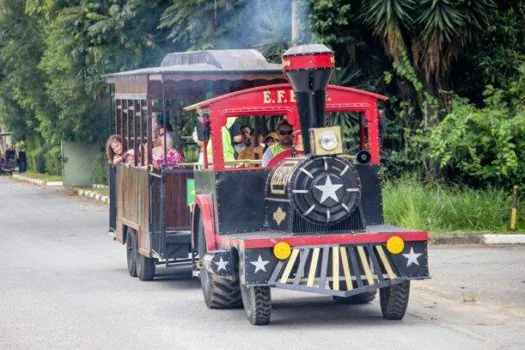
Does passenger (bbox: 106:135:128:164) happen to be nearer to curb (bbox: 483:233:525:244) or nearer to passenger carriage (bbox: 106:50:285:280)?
passenger carriage (bbox: 106:50:285:280)

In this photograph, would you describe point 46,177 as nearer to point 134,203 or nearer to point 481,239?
point 481,239

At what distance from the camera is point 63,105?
33812 mm

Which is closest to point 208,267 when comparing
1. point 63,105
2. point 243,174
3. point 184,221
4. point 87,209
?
point 243,174

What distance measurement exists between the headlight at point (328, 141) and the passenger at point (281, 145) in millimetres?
1192

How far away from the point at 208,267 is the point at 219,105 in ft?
4.95

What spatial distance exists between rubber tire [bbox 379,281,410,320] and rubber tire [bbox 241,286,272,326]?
1016 millimetres

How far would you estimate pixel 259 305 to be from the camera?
10.9m

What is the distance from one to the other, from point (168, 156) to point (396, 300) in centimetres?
443

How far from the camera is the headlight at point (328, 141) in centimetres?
1089

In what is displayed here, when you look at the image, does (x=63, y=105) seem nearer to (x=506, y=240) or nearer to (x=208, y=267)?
(x=506, y=240)

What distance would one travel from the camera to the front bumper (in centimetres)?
1065

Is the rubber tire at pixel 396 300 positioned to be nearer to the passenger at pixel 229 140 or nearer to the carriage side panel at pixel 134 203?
the passenger at pixel 229 140

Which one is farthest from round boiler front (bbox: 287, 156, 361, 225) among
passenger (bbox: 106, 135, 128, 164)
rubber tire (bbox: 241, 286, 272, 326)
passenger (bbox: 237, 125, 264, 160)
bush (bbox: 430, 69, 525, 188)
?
bush (bbox: 430, 69, 525, 188)

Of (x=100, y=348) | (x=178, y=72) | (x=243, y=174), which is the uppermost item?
(x=178, y=72)
